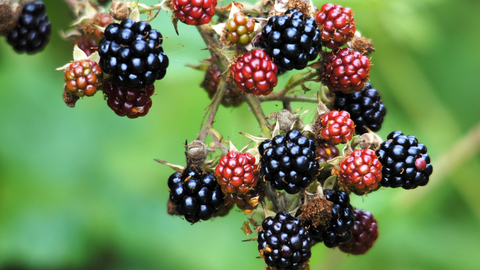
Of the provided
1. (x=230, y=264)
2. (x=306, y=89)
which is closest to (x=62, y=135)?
(x=230, y=264)

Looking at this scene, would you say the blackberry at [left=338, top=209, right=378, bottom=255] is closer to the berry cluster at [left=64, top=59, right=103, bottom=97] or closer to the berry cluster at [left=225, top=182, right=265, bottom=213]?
the berry cluster at [left=225, top=182, right=265, bottom=213]

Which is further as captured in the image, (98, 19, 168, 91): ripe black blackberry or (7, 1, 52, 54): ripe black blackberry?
(7, 1, 52, 54): ripe black blackberry

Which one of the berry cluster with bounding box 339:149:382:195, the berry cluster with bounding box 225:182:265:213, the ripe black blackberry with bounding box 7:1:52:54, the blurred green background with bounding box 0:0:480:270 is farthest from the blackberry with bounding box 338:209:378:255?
the ripe black blackberry with bounding box 7:1:52:54

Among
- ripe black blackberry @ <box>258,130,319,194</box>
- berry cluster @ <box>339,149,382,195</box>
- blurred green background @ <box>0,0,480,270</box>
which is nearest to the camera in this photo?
ripe black blackberry @ <box>258,130,319,194</box>

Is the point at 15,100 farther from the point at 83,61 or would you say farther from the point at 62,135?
the point at 83,61

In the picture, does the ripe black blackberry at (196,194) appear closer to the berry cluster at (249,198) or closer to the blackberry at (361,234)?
the berry cluster at (249,198)

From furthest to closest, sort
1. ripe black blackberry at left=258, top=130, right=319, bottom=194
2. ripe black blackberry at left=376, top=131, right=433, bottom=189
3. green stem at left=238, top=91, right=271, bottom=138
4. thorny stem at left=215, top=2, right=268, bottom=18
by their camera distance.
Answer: thorny stem at left=215, top=2, right=268, bottom=18 → green stem at left=238, top=91, right=271, bottom=138 → ripe black blackberry at left=376, top=131, right=433, bottom=189 → ripe black blackberry at left=258, top=130, right=319, bottom=194

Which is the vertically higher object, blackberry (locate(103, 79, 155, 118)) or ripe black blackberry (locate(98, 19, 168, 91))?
ripe black blackberry (locate(98, 19, 168, 91))
